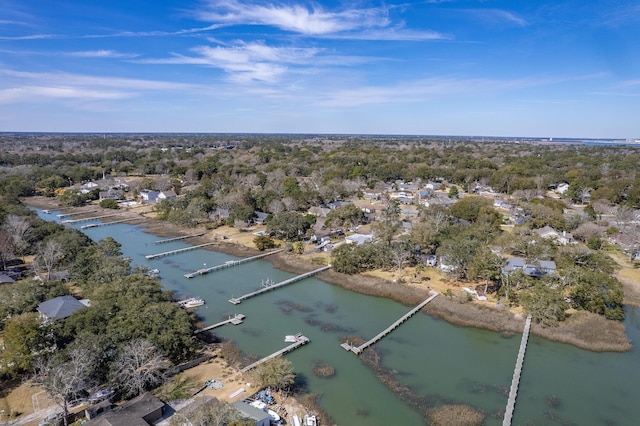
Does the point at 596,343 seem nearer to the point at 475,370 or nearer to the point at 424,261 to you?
the point at 475,370

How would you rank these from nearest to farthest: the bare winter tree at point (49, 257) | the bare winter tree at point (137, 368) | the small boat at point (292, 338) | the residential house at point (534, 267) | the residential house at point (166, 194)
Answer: the bare winter tree at point (137, 368) → the small boat at point (292, 338) → the bare winter tree at point (49, 257) → the residential house at point (534, 267) → the residential house at point (166, 194)

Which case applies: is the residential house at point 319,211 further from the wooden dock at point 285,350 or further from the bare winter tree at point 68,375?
the bare winter tree at point 68,375

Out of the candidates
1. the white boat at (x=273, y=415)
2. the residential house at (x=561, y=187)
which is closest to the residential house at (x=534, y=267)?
the white boat at (x=273, y=415)

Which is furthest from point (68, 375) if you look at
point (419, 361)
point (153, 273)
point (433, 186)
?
point (433, 186)

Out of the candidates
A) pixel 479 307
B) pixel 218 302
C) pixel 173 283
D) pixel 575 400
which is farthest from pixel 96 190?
pixel 575 400

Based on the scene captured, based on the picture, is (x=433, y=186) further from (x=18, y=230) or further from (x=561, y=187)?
(x=18, y=230)

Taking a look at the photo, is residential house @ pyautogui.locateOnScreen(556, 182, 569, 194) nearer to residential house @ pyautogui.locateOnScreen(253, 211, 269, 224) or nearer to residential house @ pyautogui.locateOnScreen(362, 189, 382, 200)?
residential house @ pyautogui.locateOnScreen(362, 189, 382, 200)
